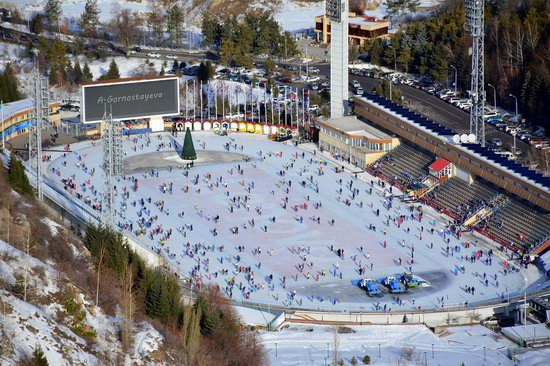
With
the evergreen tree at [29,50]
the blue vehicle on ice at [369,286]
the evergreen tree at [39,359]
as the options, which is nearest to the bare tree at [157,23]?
the evergreen tree at [29,50]

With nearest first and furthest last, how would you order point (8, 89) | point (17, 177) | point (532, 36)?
point (17, 177), point (8, 89), point (532, 36)

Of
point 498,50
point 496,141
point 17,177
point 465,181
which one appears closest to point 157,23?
point 498,50

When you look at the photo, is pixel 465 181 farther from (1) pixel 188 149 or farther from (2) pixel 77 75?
(2) pixel 77 75

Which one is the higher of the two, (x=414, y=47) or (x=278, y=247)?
(x=414, y=47)

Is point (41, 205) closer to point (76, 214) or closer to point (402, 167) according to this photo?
point (76, 214)

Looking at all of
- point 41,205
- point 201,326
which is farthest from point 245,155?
point 201,326

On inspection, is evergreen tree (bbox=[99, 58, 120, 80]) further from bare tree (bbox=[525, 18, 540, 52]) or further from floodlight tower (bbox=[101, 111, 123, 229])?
floodlight tower (bbox=[101, 111, 123, 229])
